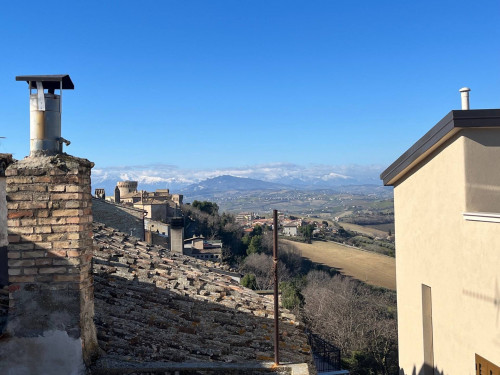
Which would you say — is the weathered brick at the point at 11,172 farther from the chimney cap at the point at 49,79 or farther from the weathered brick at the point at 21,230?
the chimney cap at the point at 49,79

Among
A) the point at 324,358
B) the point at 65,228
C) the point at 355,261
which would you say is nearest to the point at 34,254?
the point at 65,228

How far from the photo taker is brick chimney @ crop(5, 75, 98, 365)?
11.9 feet

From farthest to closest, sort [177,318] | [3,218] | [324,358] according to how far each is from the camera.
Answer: [324,358] < [177,318] < [3,218]

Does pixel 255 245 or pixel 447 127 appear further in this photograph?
pixel 255 245

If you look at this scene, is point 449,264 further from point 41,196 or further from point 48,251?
point 41,196

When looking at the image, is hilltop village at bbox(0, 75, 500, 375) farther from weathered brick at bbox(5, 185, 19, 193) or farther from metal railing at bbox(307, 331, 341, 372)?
metal railing at bbox(307, 331, 341, 372)

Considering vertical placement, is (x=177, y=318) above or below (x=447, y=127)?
below

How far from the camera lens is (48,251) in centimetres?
369

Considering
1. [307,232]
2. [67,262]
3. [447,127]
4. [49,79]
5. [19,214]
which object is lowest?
[307,232]

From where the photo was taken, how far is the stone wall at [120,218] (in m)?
21.8

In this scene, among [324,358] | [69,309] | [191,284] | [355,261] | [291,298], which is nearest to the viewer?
[69,309]

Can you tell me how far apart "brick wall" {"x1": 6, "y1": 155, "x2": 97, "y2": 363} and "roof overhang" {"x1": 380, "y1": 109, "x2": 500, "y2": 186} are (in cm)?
487

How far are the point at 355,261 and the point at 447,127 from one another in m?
46.2

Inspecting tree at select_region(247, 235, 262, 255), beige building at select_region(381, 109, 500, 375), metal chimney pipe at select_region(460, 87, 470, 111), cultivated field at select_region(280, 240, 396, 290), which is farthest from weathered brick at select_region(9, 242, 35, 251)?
tree at select_region(247, 235, 262, 255)
